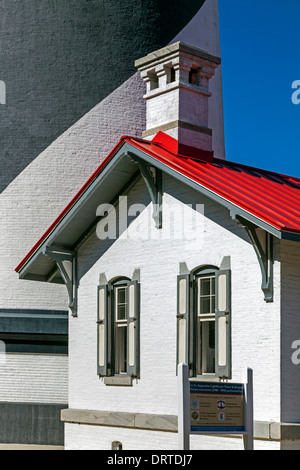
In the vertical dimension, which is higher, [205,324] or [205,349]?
[205,324]

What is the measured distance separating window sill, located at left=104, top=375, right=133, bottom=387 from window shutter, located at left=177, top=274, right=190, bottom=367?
143 cm

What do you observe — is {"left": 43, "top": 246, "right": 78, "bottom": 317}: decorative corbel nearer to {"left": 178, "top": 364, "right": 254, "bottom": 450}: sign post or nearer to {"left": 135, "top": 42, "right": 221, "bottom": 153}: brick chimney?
{"left": 135, "top": 42, "right": 221, "bottom": 153}: brick chimney

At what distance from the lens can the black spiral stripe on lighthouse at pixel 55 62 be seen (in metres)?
22.5

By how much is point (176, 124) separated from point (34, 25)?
7669 millimetres

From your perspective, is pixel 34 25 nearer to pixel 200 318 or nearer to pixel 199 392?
pixel 200 318

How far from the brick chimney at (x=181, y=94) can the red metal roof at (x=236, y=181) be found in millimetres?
305

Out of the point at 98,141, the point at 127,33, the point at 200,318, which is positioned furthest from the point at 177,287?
the point at 127,33

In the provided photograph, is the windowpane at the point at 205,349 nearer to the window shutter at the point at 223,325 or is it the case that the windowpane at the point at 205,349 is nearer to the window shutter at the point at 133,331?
the window shutter at the point at 223,325

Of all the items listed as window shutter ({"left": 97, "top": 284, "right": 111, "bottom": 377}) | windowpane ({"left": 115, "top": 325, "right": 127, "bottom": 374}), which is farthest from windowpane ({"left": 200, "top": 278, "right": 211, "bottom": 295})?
window shutter ({"left": 97, "top": 284, "right": 111, "bottom": 377})

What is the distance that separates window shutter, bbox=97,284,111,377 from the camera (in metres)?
16.8

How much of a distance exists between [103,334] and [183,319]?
230 centimetres

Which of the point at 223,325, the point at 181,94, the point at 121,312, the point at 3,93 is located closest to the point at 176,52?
the point at 181,94

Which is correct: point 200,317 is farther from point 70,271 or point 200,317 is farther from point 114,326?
point 70,271

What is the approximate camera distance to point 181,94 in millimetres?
17203
